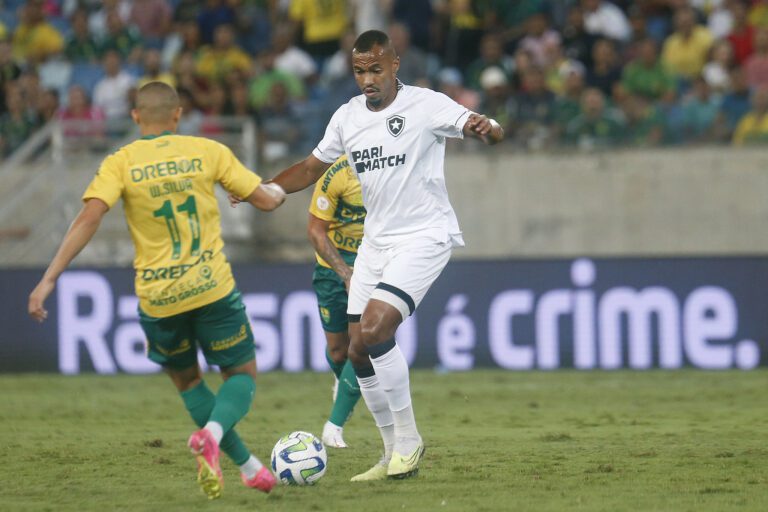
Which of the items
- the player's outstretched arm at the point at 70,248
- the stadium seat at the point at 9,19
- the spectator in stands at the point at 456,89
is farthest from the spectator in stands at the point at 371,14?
the player's outstretched arm at the point at 70,248

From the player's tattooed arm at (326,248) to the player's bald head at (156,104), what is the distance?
2232mm

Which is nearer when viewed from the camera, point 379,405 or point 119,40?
point 379,405

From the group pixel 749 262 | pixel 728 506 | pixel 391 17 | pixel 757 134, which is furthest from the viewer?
pixel 391 17

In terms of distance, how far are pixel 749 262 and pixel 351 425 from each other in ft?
18.5

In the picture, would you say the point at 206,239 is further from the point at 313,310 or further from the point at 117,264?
the point at 117,264

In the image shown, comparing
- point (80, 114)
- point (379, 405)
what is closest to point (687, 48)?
point (80, 114)

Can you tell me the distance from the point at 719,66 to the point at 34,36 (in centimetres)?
883

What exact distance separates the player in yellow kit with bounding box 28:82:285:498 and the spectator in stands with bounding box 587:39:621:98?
10094 mm

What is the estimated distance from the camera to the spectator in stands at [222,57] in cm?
1734

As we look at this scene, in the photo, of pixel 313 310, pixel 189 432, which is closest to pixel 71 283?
pixel 313 310

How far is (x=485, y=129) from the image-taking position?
7.37 m

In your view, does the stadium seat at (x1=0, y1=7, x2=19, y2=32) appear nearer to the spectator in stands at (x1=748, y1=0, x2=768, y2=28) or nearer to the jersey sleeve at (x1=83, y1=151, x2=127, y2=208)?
the spectator in stands at (x1=748, y1=0, x2=768, y2=28)

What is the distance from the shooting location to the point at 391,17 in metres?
17.2

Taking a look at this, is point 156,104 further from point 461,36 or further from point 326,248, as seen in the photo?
point 461,36
